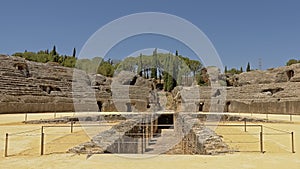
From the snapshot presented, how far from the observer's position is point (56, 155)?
24.7ft

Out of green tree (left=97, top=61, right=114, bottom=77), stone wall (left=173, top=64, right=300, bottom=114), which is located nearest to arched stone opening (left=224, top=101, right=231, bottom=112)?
stone wall (left=173, top=64, right=300, bottom=114)

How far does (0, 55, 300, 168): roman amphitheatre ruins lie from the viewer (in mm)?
7504

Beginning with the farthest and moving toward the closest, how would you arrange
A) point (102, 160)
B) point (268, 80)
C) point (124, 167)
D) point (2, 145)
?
point (268, 80), point (2, 145), point (102, 160), point (124, 167)

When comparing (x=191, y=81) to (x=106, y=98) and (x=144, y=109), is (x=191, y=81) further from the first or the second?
(x=106, y=98)

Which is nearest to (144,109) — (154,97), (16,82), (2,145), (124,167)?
(154,97)

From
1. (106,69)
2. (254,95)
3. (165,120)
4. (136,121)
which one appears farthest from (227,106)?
(106,69)

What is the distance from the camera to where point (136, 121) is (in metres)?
19.4

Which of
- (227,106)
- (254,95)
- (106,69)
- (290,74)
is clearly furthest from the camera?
(106,69)

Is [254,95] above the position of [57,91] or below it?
below

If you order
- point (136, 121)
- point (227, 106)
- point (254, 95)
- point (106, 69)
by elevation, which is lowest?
point (136, 121)

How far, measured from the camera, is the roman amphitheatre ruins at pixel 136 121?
7.50 metres

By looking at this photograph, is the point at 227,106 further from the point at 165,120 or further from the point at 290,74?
Result: the point at 165,120

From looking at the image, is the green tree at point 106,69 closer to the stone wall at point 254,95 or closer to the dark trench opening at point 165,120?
the stone wall at point 254,95

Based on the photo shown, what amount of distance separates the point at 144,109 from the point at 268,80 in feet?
66.6
